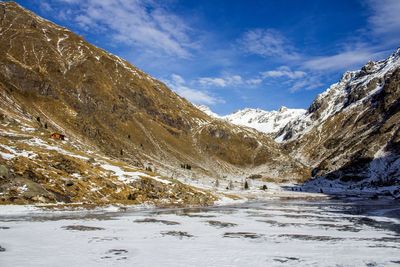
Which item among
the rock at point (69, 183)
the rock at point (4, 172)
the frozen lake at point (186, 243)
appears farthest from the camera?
the rock at point (69, 183)

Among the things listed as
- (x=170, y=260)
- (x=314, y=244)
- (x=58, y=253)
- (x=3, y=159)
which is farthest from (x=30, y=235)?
(x=3, y=159)

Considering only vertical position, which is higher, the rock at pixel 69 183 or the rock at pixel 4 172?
the rock at pixel 4 172

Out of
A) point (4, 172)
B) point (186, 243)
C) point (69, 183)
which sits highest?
point (4, 172)

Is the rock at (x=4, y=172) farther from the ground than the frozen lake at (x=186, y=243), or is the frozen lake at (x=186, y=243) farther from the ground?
the rock at (x=4, y=172)

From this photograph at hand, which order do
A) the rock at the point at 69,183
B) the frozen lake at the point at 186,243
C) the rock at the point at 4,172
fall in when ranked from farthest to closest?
the rock at the point at 69,183
the rock at the point at 4,172
the frozen lake at the point at 186,243

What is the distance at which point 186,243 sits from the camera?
30.6 metres

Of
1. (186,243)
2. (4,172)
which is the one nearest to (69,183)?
(4,172)

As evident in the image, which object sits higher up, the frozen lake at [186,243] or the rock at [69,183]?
the rock at [69,183]

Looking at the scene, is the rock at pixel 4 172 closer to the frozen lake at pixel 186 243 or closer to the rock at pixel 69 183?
the rock at pixel 69 183

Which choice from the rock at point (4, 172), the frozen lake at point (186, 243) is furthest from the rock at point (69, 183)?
the frozen lake at point (186, 243)

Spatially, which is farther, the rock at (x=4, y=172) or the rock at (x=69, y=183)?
the rock at (x=69, y=183)

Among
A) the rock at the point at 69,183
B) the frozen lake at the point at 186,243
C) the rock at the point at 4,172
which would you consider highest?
the rock at the point at 4,172

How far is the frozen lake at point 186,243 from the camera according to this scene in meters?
23.9

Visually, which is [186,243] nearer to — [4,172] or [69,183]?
[4,172]
